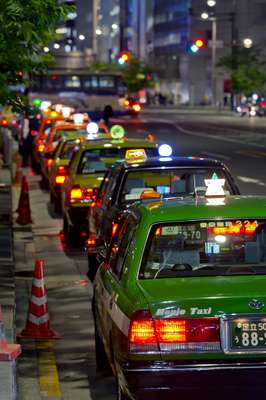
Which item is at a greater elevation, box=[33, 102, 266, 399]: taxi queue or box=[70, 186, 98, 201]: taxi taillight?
box=[33, 102, 266, 399]: taxi queue

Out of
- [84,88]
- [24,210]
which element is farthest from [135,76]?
[24,210]

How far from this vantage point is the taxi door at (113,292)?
25.2 ft

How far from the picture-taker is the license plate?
281 inches

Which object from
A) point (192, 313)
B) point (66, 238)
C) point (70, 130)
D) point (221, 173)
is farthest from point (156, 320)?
point (70, 130)

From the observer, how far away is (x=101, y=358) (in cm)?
945

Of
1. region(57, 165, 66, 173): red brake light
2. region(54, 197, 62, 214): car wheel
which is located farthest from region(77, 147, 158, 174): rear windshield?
region(54, 197, 62, 214): car wheel

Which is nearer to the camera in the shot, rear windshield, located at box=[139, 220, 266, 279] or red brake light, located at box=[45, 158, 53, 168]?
rear windshield, located at box=[139, 220, 266, 279]

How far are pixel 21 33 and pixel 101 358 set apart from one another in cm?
361

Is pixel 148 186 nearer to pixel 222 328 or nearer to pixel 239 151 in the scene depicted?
pixel 222 328

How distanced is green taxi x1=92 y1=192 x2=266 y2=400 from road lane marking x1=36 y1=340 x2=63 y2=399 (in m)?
1.10

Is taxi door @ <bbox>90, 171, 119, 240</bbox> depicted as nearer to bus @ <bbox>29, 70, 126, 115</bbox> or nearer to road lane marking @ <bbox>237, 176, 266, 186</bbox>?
road lane marking @ <bbox>237, 176, 266, 186</bbox>

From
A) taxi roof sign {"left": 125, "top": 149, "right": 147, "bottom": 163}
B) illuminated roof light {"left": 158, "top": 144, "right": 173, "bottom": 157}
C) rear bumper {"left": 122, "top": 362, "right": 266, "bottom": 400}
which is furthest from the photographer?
illuminated roof light {"left": 158, "top": 144, "right": 173, "bottom": 157}

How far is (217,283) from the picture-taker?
745 cm

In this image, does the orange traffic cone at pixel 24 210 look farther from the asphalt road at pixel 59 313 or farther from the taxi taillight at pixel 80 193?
the taxi taillight at pixel 80 193
